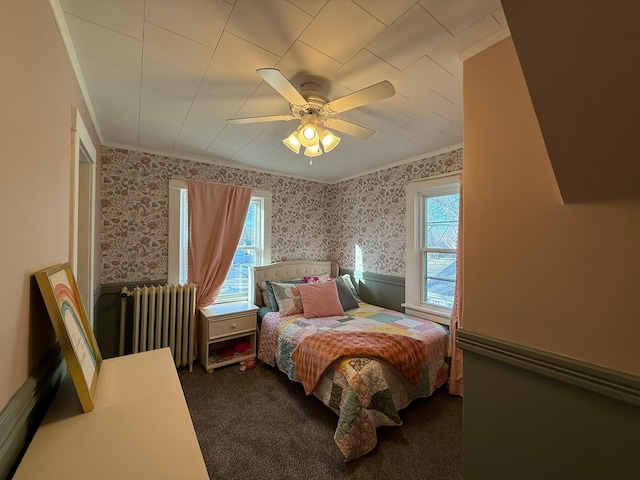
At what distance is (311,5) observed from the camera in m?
1.07

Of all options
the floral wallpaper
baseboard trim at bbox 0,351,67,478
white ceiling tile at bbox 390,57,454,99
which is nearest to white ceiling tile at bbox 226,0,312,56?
white ceiling tile at bbox 390,57,454,99

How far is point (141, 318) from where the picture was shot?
2.58 m

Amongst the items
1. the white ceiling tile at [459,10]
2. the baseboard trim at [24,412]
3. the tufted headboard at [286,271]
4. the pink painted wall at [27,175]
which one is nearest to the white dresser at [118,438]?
the baseboard trim at [24,412]

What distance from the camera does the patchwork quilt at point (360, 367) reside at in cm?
168

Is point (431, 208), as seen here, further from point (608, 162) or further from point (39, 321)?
point (39, 321)

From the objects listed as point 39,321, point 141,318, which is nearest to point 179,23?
point 39,321

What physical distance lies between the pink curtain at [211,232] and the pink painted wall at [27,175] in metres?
1.79

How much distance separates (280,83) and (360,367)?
71.6 inches

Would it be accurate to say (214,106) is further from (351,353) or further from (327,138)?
(351,353)

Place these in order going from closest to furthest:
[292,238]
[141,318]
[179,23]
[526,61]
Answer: [526,61] < [179,23] < [141,318] < [292,238]

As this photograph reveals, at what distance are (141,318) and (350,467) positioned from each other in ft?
7.51

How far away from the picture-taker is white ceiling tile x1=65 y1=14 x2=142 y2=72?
1180 mm

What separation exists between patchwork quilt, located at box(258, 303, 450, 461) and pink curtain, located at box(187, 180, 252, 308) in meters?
0.78

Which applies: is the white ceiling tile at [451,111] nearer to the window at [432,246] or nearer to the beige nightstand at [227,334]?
the window at [432,246]
